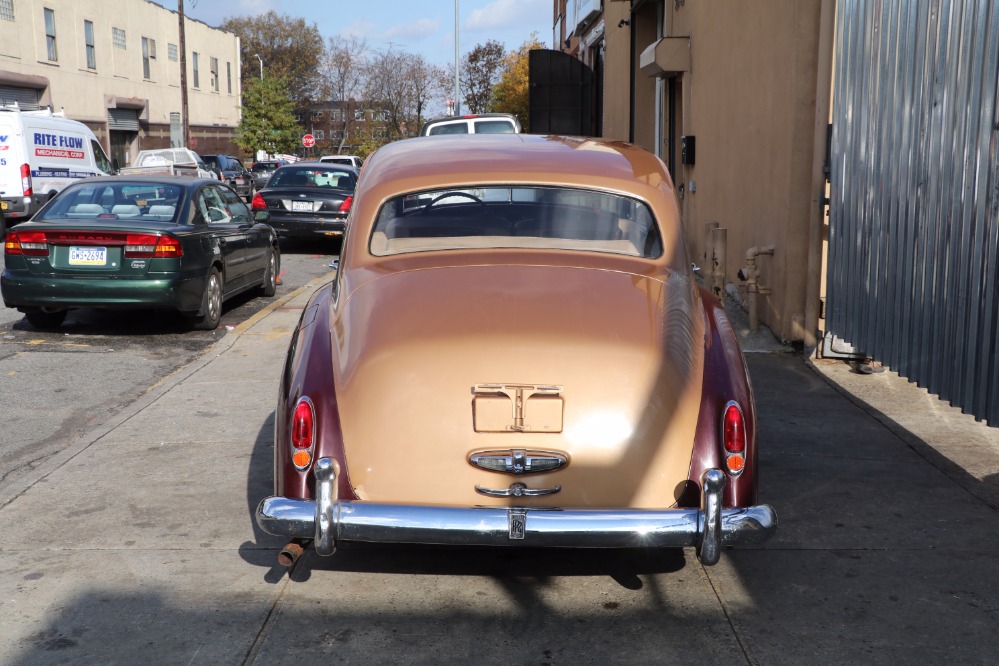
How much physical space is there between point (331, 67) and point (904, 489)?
59902 mm

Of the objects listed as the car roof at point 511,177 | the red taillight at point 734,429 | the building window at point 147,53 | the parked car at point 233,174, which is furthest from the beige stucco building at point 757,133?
the building window at point 147,53

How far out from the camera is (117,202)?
1014cm

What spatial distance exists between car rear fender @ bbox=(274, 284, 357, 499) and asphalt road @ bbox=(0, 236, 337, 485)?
233 centimetres

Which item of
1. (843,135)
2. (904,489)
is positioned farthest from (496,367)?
(843,135)

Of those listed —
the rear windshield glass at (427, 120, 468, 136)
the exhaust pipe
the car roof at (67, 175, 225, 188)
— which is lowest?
the exhaust pipe

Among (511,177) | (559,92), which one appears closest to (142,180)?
(511,177)

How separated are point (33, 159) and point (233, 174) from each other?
18.5 metres

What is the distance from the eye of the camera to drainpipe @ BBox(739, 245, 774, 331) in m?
9.12

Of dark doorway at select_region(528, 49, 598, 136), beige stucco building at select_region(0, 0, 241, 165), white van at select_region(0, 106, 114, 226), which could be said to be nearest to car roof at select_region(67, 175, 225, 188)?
white van at select_region(0, 106, 114, 226)

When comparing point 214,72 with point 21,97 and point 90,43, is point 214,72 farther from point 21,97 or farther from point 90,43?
point 21,97

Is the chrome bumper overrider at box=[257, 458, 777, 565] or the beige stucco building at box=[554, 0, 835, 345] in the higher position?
the beige stucco building at box=[554, 0, 835, 345]

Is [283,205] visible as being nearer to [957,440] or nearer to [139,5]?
[957,440]

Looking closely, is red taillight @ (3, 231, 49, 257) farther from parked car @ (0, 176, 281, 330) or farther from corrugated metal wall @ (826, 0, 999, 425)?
corrugated metal wall @ (826, 0, 999, 425)

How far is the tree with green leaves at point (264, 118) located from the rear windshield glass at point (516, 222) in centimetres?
5423
